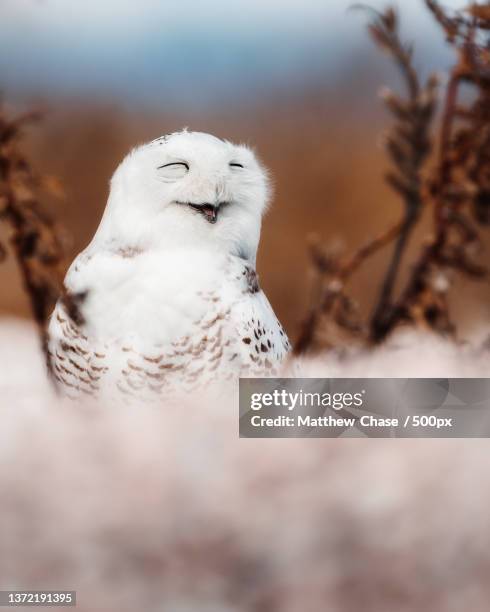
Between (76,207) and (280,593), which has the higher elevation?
(76,207)

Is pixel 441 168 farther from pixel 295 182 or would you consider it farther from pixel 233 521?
pixel 295 182

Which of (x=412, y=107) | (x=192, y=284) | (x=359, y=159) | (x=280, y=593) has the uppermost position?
(x=359, y=159)

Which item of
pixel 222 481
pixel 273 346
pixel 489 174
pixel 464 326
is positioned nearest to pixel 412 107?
pixel 489 174

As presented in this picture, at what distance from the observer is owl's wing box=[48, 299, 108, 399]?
0.66 m

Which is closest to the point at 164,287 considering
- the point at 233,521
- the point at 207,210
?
the point at 207,210

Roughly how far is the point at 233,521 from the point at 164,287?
0.22 m

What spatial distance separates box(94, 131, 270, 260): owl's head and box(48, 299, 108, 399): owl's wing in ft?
0.26

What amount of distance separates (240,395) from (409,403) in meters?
0.13

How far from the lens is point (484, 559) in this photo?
517mm

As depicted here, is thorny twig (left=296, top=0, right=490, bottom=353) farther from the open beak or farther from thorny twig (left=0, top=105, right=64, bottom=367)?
thorny twig (left=0, top=105, right=64, bottom=367)

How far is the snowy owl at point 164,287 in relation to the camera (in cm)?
65

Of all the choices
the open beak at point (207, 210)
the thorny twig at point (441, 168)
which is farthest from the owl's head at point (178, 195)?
the thorny twig at point (441, 168)

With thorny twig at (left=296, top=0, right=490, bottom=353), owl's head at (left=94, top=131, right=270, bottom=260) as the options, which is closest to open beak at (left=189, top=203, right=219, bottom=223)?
owl's head at (left=94, top=131, right=270, bottom=260)

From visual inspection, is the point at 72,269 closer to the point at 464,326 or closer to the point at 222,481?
the point at 222,481
